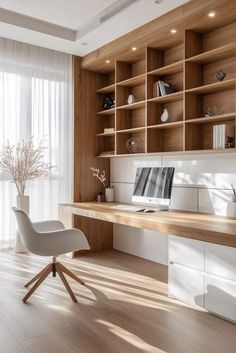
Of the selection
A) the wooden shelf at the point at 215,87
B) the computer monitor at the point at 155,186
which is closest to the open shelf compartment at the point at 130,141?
the computer monitor at the point at 155,186

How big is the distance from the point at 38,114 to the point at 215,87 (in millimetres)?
2295

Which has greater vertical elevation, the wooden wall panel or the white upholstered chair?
the wooden wall panel

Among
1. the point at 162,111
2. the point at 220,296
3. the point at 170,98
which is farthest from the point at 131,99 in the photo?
the point at 220,296

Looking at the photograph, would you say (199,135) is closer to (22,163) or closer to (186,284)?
(186,284)

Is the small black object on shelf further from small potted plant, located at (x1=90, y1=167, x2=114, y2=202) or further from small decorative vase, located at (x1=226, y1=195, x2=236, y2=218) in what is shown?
small decorative vase, located at (x1=226, y1=195, x2=236, y2=218)

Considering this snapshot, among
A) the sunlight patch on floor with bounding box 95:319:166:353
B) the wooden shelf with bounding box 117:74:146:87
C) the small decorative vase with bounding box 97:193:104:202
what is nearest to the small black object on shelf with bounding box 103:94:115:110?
the wooden shelf with bounding box 117:74:146:87

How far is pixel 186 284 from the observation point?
8.72 feet

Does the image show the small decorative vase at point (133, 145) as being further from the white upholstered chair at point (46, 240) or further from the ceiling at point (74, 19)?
the white upholstered chair at point (46, 240)

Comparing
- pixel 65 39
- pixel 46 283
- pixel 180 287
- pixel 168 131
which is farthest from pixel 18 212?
pixel 65 39

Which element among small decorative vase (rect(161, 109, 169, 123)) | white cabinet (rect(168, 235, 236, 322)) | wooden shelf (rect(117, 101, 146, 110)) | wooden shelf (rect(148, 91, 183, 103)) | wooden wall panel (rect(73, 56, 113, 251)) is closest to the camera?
white cabinet (rect(168, 235, 236, 322))

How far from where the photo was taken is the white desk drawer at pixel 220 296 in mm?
2305

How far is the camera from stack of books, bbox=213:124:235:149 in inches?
115

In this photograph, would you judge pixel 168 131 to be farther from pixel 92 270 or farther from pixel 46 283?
pixel 46 283

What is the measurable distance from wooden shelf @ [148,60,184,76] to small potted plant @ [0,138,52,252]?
1.70 m
